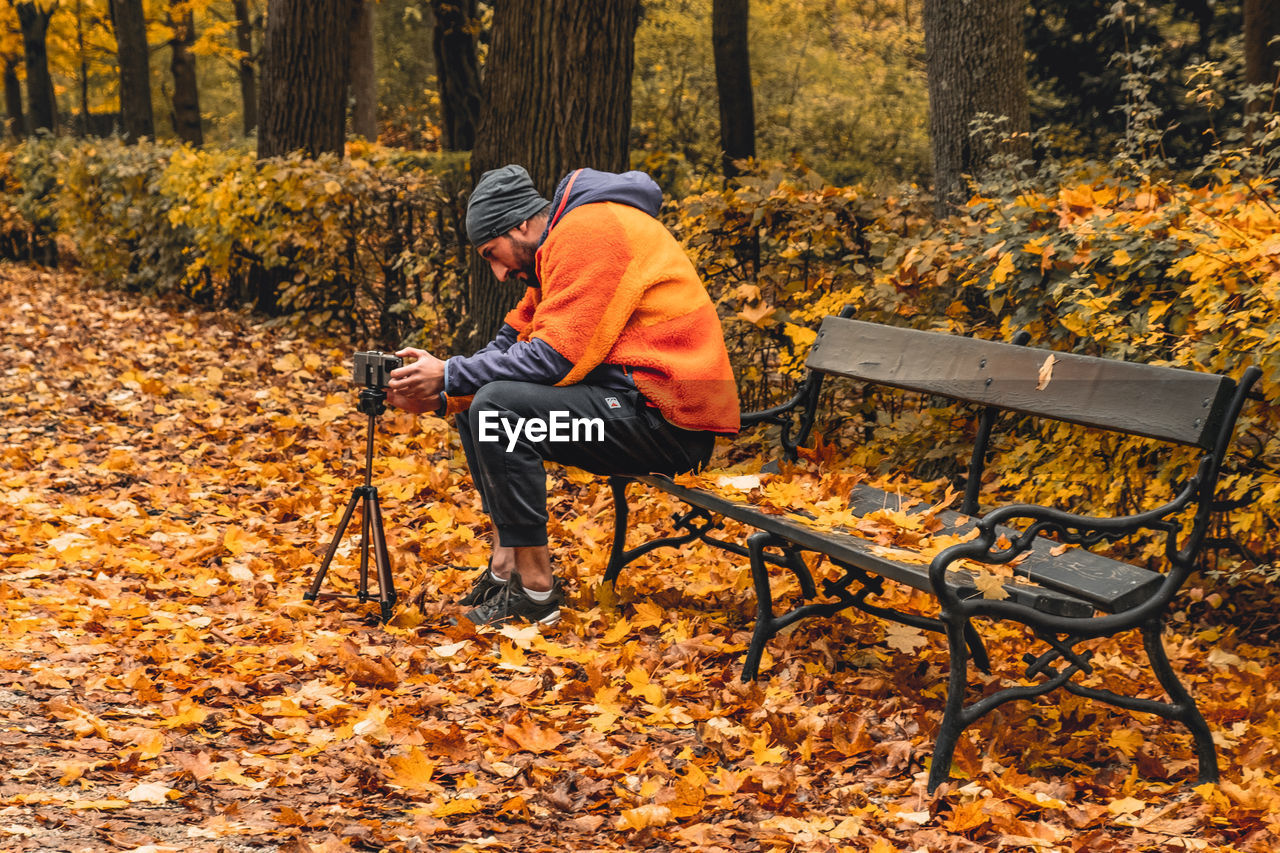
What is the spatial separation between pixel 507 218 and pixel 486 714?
171cm

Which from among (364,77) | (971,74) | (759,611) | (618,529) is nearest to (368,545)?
(618,529)

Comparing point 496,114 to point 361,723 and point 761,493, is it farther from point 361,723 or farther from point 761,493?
point 361,723

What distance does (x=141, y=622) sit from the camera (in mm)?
4102

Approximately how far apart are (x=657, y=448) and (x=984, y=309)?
1.68 metres

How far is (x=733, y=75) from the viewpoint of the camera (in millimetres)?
12625

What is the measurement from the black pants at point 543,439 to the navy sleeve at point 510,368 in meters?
0.04

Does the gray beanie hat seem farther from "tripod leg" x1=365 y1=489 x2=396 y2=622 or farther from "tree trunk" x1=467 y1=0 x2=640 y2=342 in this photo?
"tree trunk" x1=467 y1=0 x2=640 y2=342

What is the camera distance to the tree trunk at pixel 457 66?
12.3 meters

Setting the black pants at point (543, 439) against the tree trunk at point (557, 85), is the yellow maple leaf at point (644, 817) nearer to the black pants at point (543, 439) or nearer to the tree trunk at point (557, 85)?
the black pants at point (543, 439)

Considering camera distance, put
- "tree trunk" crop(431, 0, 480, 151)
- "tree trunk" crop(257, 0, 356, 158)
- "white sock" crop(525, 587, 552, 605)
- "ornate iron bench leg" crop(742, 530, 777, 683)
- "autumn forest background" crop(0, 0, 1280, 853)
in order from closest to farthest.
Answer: "autumn forest background" crop(0, 0, 1280, 853)
"ornate iron bench leg" crop(742, 530, 777, 683)
"white sock" crop(525, 587, 552, 605)
"tree trunk" crop(257, 0, 356, 158)
"tree trunk" crop(431, 0, 480, 151)

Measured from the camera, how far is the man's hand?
3.90m

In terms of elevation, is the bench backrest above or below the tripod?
above

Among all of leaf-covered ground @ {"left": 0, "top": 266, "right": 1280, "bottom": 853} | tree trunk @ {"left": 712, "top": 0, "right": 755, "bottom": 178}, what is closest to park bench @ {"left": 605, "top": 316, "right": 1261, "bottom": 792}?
leaf-covered ground @ {"left": 0, "top": 266, "right": 1280, "bottom": 853}

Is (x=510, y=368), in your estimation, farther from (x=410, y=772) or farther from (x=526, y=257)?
(x=410, y=772)
